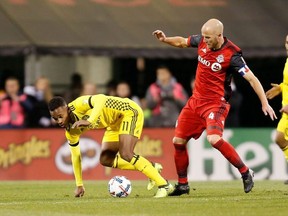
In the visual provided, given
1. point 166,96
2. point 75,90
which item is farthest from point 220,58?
point 75,90

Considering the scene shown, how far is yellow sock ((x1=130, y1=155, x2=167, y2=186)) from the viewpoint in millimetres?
15539

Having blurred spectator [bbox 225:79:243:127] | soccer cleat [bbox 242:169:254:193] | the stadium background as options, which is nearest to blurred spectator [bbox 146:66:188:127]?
the stadium background

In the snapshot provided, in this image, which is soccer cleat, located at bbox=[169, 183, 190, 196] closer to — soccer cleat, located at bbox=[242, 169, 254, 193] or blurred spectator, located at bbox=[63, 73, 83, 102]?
soccer cleat, located at bbox=[242, 169, 254, 193]

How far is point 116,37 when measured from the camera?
25.4 m

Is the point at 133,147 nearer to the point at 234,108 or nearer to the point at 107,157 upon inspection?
the point at 107,157

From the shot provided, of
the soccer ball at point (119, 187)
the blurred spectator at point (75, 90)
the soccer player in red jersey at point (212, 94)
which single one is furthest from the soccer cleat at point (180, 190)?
the blurred spectator at point (75, 90)

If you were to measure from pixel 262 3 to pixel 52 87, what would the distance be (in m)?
5.23

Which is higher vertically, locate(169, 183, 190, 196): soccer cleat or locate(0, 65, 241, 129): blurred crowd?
locate(0, 65, 241, 129): blurred crowd

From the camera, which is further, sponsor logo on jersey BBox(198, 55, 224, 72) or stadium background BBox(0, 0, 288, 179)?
stadium background BBox(0, 0, 288, 179)

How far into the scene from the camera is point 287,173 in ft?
76.4

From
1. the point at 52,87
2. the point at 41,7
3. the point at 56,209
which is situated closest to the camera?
the point at 56,209

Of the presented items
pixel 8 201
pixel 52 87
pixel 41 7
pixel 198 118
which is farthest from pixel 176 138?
pixel 52 87

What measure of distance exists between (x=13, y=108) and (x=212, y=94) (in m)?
8.46

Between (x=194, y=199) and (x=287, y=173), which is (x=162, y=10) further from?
(x=194, y=199)
